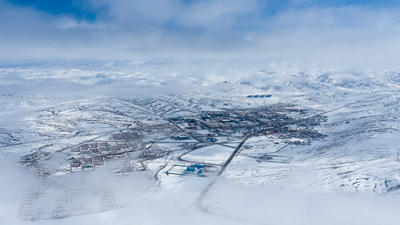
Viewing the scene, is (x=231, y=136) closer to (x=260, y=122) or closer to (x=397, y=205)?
(x=260, y=122)

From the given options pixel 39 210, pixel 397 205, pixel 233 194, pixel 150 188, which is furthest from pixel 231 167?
pixel 39 210

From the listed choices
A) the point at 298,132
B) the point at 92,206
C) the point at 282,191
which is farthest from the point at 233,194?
the point at 298,132

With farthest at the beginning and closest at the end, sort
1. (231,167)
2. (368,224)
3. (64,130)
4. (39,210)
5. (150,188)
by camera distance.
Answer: (64,130), (231,167), (150,188), (39,210), (368,224)

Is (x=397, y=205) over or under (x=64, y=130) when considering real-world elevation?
under

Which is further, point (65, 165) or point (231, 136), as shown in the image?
point (231, 136)

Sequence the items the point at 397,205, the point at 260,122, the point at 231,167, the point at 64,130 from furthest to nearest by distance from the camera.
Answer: the point at 260,122
the point at 64,130
the point at 231,167
the point at 397,205

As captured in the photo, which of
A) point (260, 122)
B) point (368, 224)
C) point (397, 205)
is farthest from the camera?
point (260, 122)

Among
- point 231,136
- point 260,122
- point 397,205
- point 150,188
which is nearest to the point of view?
point 397,205

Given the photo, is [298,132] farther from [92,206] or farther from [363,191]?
[92,206]

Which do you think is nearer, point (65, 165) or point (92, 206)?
point (92, 206)
